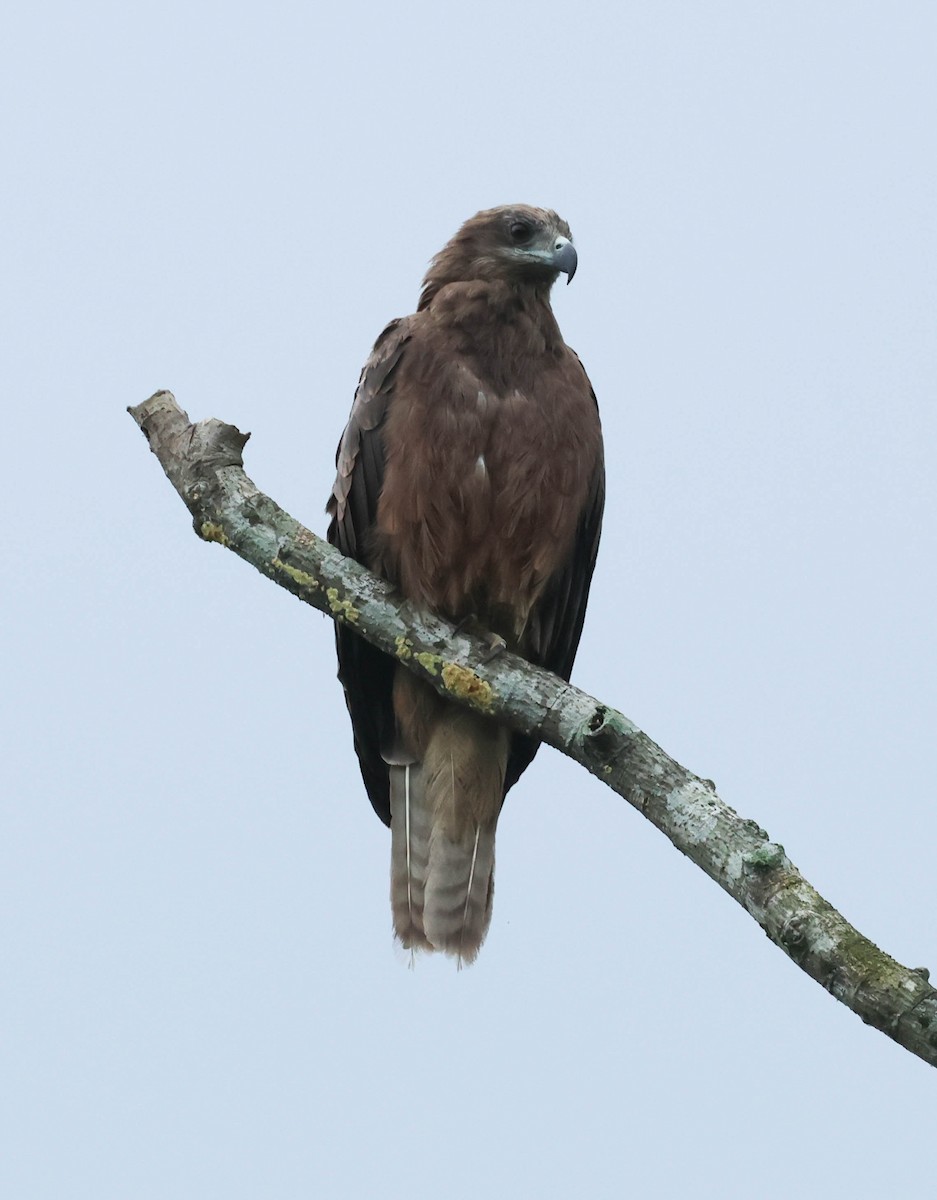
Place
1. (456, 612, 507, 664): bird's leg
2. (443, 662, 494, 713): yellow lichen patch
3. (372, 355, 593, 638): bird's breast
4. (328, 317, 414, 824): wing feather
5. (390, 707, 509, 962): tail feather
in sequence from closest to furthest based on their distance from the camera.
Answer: (443, 662, 494, 713): yellow lichen patch, (456, 612, 507, 664): bird's leg, (372, 355, 593, 638): bird's breast, (328, 317, 414, 824): wing feather, (390, 707, 509, 962): tail feather

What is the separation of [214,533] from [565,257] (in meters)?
Answer: 1.62

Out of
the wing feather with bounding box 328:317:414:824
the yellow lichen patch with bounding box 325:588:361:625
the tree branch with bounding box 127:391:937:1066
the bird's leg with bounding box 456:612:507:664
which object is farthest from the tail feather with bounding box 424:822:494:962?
the yellow lichen patch with bounding box 325:588:361:625

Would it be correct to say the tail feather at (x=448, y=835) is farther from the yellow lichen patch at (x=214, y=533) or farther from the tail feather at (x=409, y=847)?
the yellow lichen patch at (x=214, y=533)

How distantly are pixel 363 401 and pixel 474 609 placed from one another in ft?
2.66

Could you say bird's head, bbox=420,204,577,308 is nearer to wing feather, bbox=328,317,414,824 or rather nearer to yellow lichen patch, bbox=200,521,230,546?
wing feather, bbox=328,317,414,824

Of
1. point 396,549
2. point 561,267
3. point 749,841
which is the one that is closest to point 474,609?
point 396,549

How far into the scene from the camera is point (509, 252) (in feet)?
18.3

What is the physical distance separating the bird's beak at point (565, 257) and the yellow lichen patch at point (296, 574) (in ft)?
4.99

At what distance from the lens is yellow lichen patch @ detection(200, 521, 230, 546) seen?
4.88 metres

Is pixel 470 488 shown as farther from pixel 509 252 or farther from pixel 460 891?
pixel 460 891

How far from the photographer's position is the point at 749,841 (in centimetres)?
393

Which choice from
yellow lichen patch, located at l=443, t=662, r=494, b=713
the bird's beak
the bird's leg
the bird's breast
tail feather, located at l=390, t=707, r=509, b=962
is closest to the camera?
yellow lichen patch, located at l=443, t=662, r=494, b=713

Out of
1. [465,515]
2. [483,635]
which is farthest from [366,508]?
[483,635]

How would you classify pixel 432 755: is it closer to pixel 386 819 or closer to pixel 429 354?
pixel 386 819
